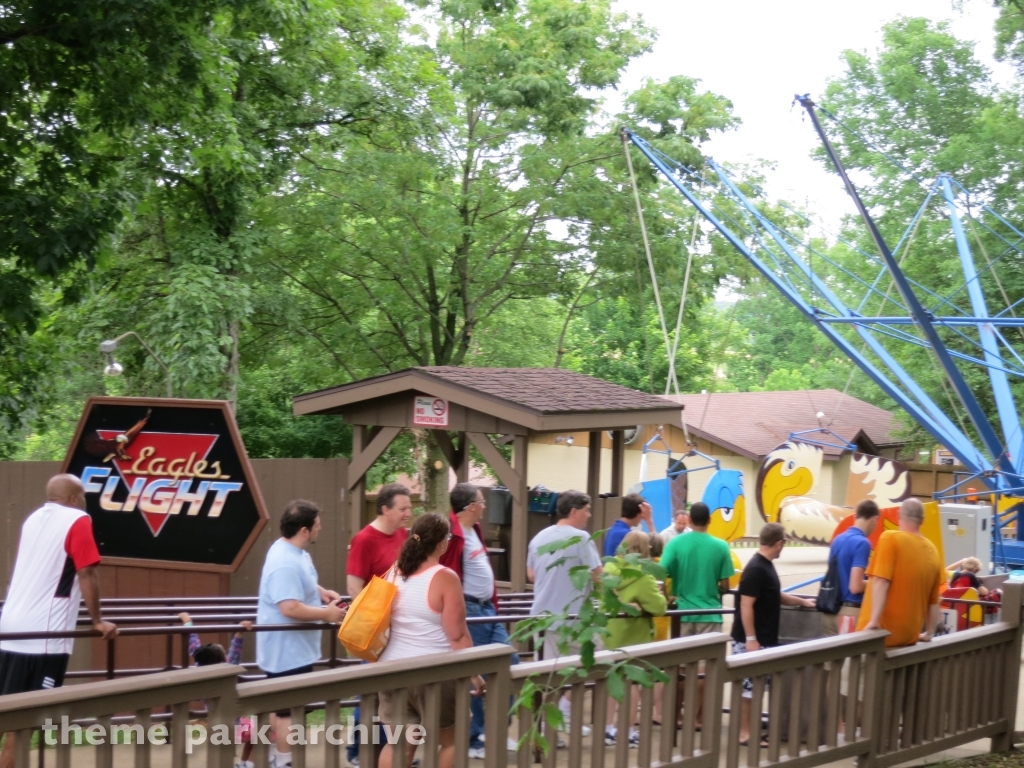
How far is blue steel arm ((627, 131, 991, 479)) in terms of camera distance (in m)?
20.8

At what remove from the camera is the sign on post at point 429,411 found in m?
12.1

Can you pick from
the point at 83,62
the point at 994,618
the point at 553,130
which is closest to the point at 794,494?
the point at 994,618

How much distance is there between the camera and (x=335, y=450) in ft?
79.2

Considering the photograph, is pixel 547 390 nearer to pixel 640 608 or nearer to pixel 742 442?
pixel 640 608

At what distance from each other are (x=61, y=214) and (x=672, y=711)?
27.1 ft

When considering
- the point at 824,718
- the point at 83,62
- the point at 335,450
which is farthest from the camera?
the point at 335,450

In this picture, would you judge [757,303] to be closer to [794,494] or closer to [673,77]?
[673,77]

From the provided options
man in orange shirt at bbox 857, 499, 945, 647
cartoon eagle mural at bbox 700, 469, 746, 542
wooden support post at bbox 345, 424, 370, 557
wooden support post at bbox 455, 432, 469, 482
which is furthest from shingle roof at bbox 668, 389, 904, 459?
man in orange shirt at bbox 857, 499, 945, 647

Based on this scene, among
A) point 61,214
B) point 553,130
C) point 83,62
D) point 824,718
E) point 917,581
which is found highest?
point 553,130

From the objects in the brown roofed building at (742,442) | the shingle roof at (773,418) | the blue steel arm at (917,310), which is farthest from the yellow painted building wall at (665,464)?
the blue steel arm at (917,310)

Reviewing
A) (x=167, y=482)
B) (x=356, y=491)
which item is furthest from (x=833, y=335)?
(x=167, y=482)

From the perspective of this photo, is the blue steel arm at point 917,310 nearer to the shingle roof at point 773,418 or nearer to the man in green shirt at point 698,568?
the shingle roof at point 773,418

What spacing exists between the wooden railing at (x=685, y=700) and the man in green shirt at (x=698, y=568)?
0.69m

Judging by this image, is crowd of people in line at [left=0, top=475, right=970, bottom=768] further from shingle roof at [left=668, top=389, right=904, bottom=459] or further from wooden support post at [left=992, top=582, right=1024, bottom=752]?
shingle roof at [left=668, top=389, right=904, bottom=459]
